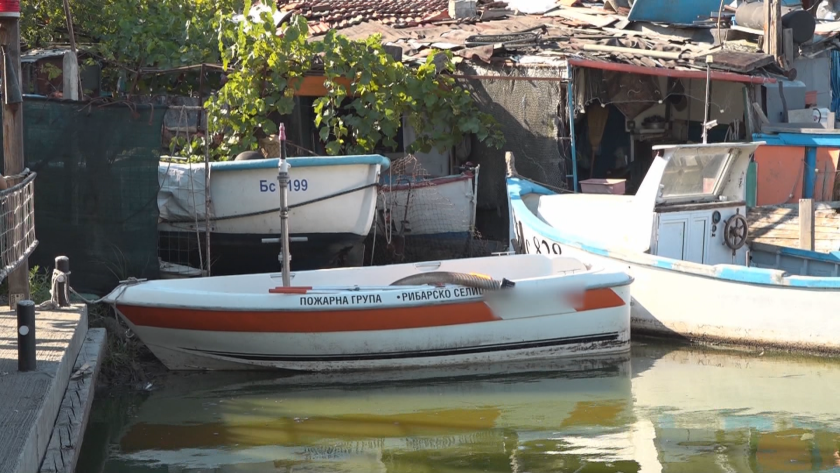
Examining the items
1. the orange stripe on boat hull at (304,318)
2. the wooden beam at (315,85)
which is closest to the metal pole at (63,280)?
the orange stripe on boat hull at (304,318)

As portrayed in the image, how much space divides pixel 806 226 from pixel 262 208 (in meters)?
6.33

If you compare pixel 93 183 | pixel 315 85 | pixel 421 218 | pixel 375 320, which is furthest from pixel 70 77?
pixel 421 218

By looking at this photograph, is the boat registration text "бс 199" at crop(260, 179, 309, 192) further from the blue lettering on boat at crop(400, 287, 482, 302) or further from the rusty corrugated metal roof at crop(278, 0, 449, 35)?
the rusty corrugated metal roof at crop(278, 0, 449, 35)

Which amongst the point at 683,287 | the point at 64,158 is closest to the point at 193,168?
the point at 64,158

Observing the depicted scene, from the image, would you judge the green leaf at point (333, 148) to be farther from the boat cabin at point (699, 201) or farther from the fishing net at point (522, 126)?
the boat cabin at point (699, 201)

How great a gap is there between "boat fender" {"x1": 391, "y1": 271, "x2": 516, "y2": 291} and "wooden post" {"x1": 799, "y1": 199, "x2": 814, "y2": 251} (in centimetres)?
418

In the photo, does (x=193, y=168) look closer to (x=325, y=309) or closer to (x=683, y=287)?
(x=325, y=309)

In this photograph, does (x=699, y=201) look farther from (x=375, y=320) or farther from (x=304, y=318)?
(x=304, y=318)

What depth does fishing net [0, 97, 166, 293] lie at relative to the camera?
9430 mm

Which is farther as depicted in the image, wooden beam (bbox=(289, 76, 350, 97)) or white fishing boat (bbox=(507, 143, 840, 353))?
wooden beam (bbox=(289, 76, 350, 97))

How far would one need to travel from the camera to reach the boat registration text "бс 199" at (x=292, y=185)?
11062mm

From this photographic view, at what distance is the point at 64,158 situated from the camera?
31.1 feet

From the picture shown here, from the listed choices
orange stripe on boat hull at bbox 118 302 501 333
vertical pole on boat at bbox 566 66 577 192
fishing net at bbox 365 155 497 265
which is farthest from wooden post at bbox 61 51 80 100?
vertical pole on boat at bbox 566 66 577 192

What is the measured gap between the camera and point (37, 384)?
6.34m
